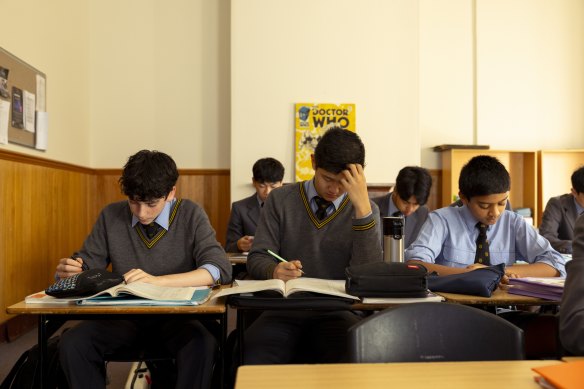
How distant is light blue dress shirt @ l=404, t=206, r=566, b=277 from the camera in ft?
8.23

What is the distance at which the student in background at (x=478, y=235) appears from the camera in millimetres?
2387

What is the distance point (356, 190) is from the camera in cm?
222

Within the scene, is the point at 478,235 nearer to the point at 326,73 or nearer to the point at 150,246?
the point at 150,246

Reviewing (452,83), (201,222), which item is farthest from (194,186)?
(201,222)

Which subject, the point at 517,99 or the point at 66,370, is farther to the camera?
the point at 517,99

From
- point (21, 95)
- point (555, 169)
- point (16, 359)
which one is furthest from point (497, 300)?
point (555, 169)

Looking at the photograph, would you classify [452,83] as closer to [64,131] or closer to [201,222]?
[64,131]

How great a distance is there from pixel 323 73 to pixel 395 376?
4647 millimetres

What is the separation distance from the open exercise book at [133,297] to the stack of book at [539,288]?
108 cm

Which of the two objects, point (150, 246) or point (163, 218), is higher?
point (163, 218)

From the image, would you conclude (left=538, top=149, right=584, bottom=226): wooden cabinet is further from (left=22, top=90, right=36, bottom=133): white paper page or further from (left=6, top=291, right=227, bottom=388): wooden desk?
(left=6, top=291, right=227, bottom=388): wooden desk

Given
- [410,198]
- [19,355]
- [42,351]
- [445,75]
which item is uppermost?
[445,75]

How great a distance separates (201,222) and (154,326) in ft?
1.51

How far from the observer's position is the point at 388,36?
542cm
